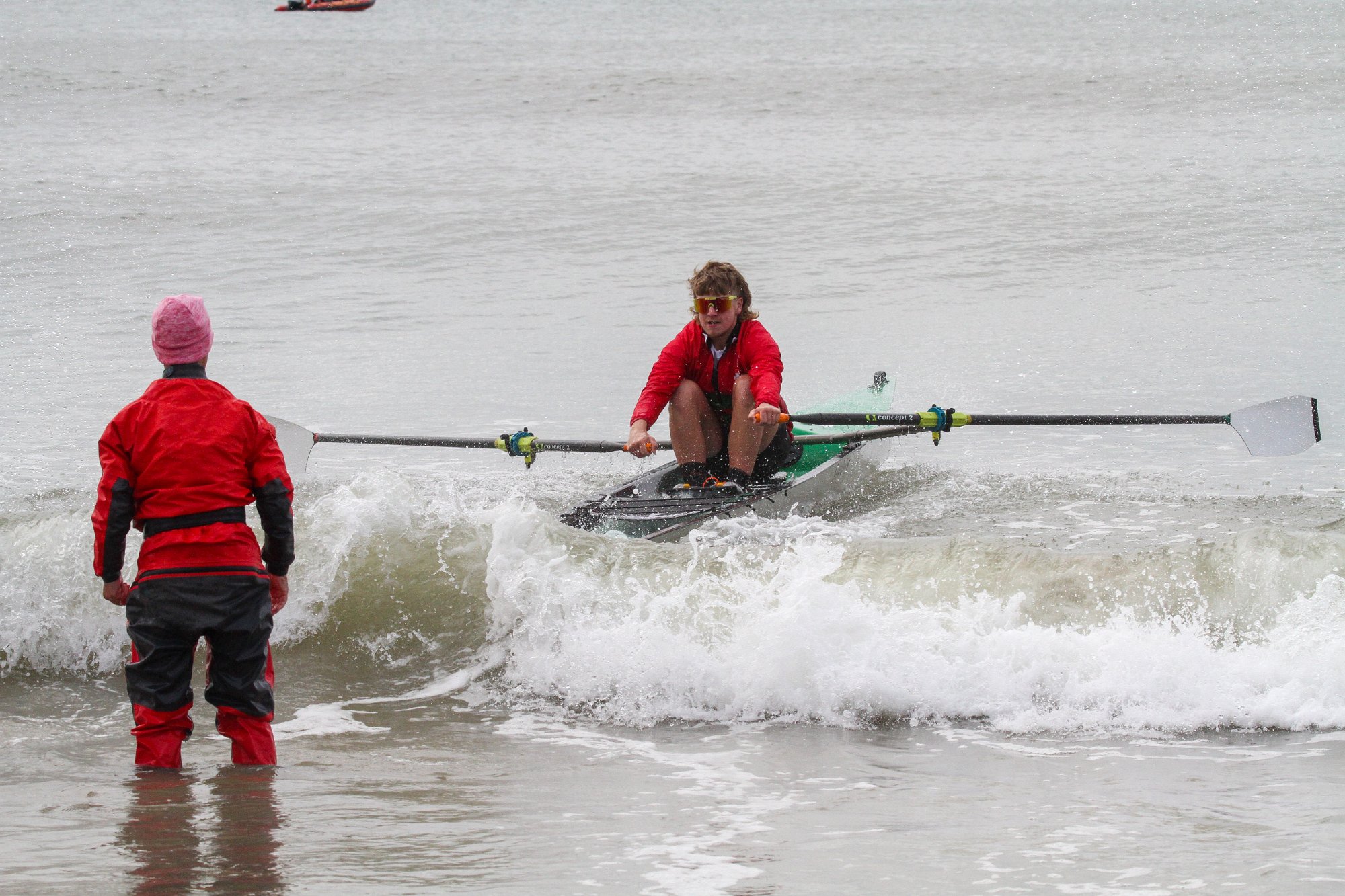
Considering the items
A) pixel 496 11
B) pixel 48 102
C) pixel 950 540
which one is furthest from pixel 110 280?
pixel 496 11

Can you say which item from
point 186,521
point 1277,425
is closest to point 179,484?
point 186,521

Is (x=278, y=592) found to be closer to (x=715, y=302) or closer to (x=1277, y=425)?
(x=715, y=302)

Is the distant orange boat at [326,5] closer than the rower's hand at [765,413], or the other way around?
the rower's hand at [765,413]

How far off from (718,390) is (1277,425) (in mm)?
3173

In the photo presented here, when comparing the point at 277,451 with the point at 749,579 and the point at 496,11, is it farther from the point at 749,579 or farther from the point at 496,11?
the point at 496,11

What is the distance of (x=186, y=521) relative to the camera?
12.0ft

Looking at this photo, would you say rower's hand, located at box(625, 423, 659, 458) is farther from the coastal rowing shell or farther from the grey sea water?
the grey sea water

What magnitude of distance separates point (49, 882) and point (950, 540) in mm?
4252

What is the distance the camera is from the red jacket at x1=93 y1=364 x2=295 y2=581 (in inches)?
144

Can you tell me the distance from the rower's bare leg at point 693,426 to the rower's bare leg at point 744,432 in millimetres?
120

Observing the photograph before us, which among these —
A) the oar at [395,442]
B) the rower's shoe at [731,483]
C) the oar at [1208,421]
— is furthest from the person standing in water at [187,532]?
the oar at [1208,421]

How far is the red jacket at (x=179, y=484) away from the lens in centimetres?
365

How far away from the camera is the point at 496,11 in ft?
214

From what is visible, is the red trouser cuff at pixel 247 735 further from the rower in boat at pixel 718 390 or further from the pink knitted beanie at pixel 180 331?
the rower in boat at pixel 718 390
